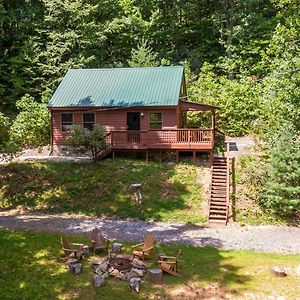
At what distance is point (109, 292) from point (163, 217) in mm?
7034

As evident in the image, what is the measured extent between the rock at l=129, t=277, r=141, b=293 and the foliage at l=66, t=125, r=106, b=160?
431 inches

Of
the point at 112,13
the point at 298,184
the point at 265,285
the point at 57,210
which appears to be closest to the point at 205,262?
the point at 265,285

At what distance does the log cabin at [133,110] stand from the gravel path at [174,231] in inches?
253

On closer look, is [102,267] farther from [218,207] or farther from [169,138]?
[169,138]

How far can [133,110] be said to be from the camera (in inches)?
920

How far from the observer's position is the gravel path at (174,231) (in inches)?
571

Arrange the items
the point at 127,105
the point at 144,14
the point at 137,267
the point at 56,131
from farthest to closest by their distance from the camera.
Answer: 1. the point at 144,14
2. the point at 56,131
3. the point at 127,105
4. the point at 137,267

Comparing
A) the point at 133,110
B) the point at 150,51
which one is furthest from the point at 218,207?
the point at 150,51

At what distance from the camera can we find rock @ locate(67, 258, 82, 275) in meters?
11.4

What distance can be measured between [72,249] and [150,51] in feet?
92.3

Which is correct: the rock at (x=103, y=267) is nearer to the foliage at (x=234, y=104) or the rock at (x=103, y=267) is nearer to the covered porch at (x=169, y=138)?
the covered porch at (x=169, y=138)

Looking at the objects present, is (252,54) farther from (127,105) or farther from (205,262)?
(205,262)

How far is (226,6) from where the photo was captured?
39.4m

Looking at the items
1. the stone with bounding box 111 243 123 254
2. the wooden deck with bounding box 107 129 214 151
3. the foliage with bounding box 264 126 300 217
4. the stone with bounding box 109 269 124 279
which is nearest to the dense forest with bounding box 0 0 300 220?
the foliage with bounding box 264 126 300 217
